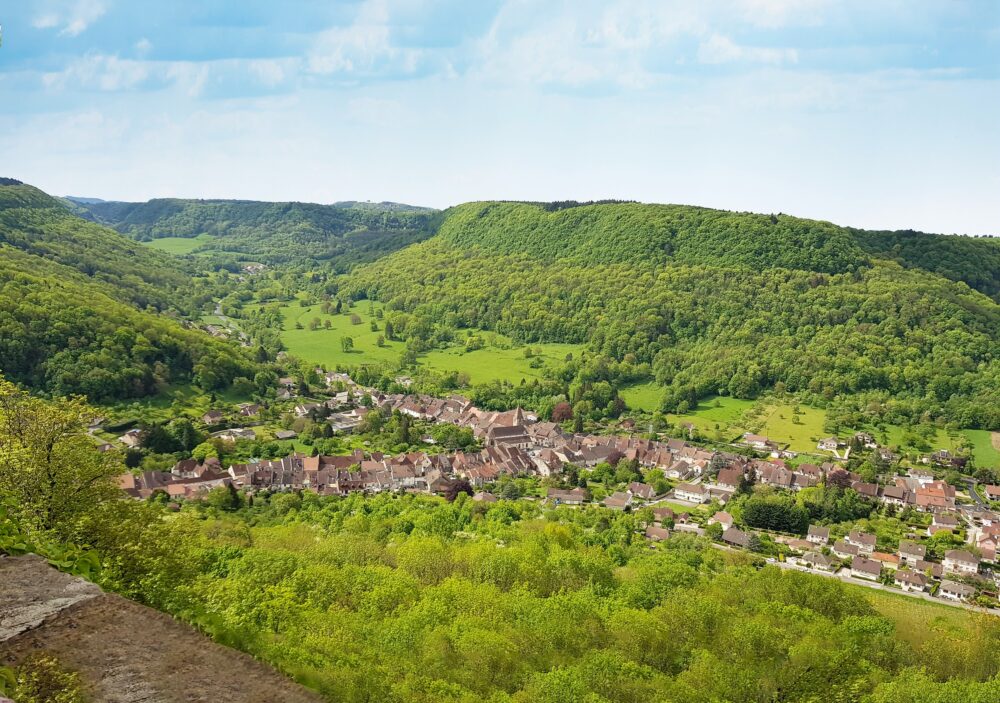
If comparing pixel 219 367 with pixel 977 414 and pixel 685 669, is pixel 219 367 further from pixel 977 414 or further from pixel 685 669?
pixel 977 414

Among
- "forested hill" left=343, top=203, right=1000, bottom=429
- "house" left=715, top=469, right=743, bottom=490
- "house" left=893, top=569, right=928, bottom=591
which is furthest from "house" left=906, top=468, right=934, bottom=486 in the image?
"house" left=893, top=569, right=928, bottom=591

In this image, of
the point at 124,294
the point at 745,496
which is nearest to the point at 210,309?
the point at 124,294

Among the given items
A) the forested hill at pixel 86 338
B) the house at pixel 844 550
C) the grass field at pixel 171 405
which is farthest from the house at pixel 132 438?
the house at pixel 844 550

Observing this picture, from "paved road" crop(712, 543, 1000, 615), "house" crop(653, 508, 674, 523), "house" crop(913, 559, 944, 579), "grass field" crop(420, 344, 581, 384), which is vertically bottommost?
"paved road" crop(712, 543, 1000, 615)

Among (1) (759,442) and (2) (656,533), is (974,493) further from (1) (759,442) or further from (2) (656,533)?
(2) (656,533)

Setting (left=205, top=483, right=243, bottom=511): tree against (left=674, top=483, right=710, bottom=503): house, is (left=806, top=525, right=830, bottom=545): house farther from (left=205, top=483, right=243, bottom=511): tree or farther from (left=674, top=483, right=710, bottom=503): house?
(left=205, top=483, right=243, bottom=511): tree

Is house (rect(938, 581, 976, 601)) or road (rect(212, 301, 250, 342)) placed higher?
road (rect(212, 301, 250, 342))

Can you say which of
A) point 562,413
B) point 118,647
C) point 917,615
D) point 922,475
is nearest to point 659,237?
point 562,413
